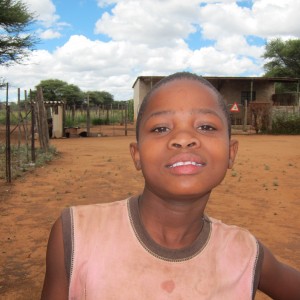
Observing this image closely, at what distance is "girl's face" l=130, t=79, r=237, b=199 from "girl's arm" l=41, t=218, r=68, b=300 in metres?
0.31

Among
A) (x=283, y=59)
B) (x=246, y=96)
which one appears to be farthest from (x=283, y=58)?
(x=246, y=96)

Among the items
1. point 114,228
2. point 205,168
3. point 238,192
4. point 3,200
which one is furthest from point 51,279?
point 238,192

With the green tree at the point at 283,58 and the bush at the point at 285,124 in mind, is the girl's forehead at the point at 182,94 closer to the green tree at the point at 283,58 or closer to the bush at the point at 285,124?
the bush at the point at 285,124

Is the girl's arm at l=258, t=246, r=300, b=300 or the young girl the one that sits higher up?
the young girl

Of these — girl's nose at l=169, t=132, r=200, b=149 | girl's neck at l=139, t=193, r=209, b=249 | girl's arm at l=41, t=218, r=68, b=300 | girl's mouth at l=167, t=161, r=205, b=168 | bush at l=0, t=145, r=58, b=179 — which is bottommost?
bush at l=0, t=145, r=58, b=179

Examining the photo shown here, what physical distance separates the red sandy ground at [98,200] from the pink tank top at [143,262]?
90.0 inches

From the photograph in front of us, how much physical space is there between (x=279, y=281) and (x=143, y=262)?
0.48 m

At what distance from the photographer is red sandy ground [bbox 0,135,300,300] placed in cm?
394

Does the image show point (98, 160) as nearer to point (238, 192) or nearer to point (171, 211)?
point (238, 192)

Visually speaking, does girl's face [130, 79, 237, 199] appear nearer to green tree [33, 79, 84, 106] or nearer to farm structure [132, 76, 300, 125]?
farm structure [132, 76, 300, 125]

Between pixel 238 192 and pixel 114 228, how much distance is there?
6228 mm

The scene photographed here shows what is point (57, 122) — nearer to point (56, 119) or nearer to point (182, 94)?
point (56, 119)

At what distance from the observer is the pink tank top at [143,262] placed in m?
1.16

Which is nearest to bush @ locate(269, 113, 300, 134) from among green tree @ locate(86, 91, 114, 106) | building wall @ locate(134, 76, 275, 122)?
building wall @ locate(134, 76, 275, 122)
